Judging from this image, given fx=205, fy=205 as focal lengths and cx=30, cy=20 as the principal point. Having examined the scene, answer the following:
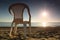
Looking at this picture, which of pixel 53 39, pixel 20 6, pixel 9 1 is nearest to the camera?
pixel 20 6

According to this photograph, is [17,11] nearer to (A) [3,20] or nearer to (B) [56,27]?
(A) [3,20]

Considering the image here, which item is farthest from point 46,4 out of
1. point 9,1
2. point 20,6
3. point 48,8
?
point 20,6

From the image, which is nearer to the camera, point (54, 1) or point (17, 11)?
point (17, 11)

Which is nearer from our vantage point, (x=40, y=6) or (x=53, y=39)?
(x=53, y=39)

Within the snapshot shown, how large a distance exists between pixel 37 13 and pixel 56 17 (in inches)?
19.3

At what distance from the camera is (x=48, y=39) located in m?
4.28

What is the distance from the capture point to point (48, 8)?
5172 mm

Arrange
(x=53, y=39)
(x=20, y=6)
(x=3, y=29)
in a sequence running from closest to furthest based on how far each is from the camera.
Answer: (x=20, y=6)
(x=53, y=39)
(x=3, y=29)

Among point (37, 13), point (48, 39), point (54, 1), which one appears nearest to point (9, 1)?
point (37, 13)

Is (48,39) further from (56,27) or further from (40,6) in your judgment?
(56,27)

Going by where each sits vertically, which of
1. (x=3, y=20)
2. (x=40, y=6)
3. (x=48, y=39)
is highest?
(x=40, y=6)

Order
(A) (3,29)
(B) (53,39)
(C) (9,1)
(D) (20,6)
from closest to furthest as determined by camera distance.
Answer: (D) (20,6)
(B) (53,39)
(C) (9,1)
(A) (3,29)

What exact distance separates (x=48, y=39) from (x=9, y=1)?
1.52m

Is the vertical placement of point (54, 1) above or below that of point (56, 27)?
above
